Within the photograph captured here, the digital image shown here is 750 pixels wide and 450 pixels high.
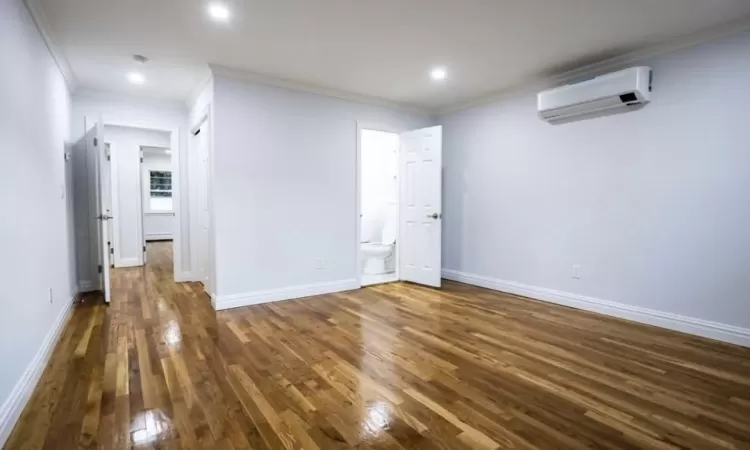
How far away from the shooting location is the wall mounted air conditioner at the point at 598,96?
10.7 feet

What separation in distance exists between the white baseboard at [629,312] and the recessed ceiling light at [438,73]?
2530mm

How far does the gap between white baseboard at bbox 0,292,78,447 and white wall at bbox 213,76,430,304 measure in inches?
53.3

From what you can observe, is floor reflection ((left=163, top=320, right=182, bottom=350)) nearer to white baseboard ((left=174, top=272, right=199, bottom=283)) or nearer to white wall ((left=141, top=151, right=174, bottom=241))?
white baseboard ((left=174, top=272, right=199, bottom=283))

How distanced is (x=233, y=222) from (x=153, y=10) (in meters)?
1.98

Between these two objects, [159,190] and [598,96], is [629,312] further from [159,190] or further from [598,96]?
[159,190]

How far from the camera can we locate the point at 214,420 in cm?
189

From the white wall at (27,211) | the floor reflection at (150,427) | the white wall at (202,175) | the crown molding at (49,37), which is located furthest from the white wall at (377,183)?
the floor reflection at (150,427)

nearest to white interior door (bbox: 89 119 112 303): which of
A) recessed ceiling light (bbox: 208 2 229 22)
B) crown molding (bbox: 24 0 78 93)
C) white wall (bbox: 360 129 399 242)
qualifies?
crown molding (bbox: 24 0 78 93)

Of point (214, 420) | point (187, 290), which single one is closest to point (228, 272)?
point (187, 290)

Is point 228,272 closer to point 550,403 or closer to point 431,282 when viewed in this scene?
point 431,282

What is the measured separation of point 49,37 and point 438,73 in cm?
338

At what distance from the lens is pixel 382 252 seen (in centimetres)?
559

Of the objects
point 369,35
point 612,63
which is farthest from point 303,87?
point 612,63

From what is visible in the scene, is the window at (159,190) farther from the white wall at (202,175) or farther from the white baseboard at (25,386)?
the white baseboard at (25,386)
